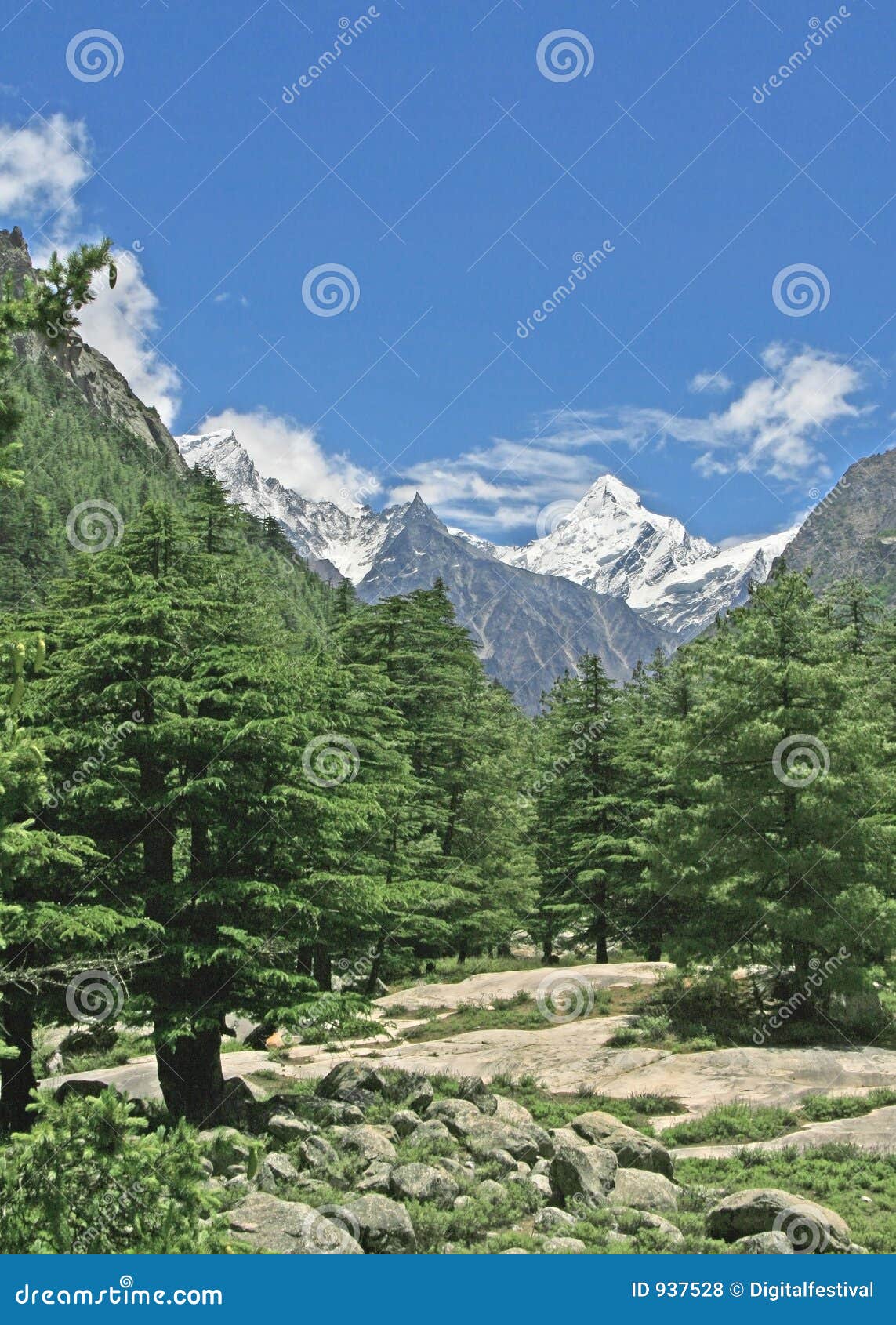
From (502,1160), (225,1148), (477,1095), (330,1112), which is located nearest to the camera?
(225,1148)

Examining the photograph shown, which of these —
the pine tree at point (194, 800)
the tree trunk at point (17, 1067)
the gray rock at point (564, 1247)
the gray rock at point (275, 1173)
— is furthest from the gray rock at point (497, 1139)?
the tree trunk at point (17, 1067)

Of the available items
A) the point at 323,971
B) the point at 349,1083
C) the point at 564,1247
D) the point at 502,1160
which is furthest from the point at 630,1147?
the point at 323,971

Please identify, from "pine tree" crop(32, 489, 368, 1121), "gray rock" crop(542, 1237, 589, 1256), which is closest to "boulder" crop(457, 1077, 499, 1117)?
"pine tree" crop(32, 489, 368, 1121)

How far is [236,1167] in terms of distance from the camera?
12531mm

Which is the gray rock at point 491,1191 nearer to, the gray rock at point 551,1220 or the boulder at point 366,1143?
the gray rock at point 551,1220

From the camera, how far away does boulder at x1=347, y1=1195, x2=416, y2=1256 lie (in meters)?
10.3

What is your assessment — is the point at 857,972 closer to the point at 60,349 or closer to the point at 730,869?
the point at 730,869

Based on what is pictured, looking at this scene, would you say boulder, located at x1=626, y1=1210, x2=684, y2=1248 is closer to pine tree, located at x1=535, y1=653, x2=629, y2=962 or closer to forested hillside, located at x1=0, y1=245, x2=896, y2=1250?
forested hillside, located at x1=0, y1=245, x2=896, y2=1250

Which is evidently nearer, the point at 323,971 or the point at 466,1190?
the point at 466,1190

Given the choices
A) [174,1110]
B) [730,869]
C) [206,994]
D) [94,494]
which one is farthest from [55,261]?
[94,494]

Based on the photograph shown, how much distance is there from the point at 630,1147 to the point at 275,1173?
5.16m

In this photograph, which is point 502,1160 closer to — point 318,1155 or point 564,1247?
point 318,1155

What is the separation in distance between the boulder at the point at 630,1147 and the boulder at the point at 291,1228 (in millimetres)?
4982

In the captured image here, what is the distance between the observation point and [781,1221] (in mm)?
10906
